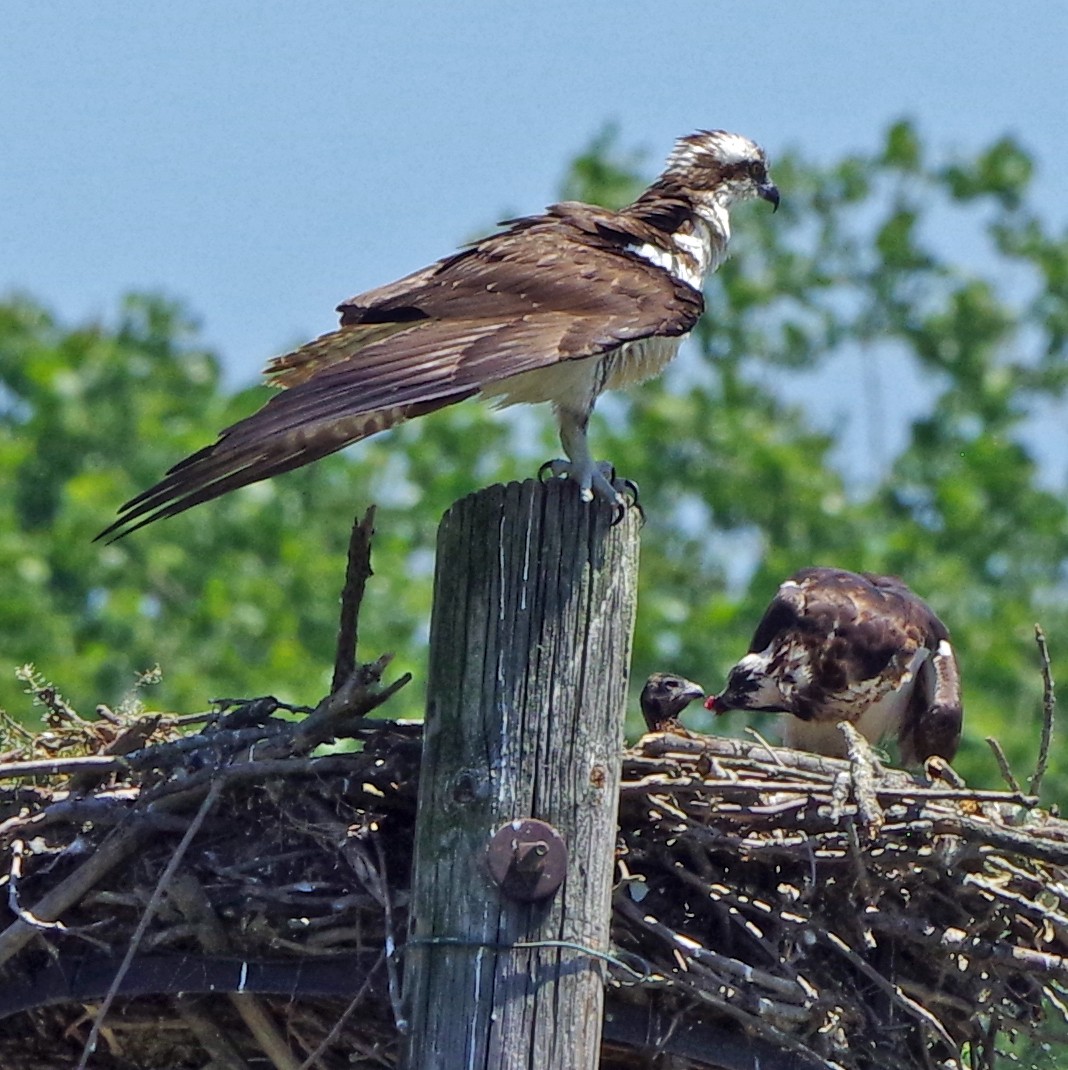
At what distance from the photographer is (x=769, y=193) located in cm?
783

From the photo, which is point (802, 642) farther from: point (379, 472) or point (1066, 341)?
point (1066, 341)

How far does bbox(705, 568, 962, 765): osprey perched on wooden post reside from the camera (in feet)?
25.3

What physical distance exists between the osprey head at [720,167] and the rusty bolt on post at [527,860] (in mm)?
3567

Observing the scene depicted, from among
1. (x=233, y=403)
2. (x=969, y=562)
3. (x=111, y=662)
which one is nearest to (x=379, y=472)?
(x=233, y=403)

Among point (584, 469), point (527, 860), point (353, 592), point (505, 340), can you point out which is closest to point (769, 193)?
point (505, 340)

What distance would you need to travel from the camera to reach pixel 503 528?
4.59 meters

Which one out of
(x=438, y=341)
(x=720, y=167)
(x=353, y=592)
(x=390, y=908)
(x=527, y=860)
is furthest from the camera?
(x=720, y=167)

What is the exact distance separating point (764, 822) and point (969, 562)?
13.6 meters

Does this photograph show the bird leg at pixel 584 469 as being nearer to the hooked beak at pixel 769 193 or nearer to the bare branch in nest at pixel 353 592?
the bare branch in nest at pixel 353 592

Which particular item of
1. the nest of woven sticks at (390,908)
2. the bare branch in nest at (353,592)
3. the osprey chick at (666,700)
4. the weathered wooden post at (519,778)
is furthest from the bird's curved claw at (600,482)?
the osprey chick at (666,700)

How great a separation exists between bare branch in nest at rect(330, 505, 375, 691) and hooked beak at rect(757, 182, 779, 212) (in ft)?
9.94

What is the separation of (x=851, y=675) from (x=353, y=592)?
2913 mm

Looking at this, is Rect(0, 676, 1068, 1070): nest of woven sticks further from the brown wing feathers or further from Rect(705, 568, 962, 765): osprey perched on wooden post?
Rect(705, 568, 962, 765): osprey perched on wooden post

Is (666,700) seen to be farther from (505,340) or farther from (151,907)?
(151,907)
